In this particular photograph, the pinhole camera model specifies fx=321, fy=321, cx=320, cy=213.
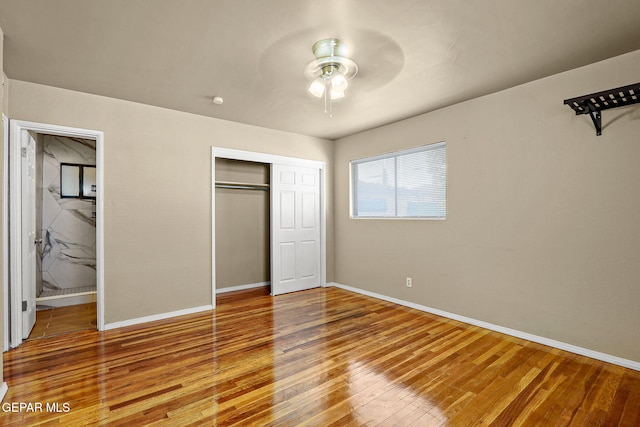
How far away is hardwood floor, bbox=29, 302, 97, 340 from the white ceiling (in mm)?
2521

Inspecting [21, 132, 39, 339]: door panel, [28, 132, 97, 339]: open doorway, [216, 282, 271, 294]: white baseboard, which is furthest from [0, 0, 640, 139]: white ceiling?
[216, 282, 271, 294]: white baseboard

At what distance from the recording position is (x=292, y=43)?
93.7 inches

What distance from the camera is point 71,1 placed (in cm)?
191

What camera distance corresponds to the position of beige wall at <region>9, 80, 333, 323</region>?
3342 mm

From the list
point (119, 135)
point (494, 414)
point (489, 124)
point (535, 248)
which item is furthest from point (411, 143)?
point (119, 135)

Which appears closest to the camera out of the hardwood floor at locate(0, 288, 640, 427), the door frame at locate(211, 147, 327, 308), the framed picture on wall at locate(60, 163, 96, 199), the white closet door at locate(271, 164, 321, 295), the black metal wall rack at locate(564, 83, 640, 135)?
the hardwood floor at locate(0, 288, 640, 427)

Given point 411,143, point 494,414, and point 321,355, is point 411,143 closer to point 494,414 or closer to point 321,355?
point 321,355

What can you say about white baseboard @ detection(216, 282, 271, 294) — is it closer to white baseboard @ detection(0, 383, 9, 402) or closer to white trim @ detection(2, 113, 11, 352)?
white trim @ detection(2, 113, 11, 352)

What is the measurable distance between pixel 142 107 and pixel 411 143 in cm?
328

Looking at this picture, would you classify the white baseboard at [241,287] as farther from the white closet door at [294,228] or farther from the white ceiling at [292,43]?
the white ceiling at [292,43]

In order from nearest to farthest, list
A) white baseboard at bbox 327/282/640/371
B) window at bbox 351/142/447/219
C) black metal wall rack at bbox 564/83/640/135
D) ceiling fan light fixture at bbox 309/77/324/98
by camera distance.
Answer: black metal wall rack at bbox 564/83/640/135, white baseboard at bbox 327/282/640/371, ceiling fan light fixture at bbox 309/77/324/98, window at bbox 351/142/447/219

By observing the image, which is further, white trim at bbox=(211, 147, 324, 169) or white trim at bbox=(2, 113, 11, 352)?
white trim at bbox=(211, 147, 324, 169)

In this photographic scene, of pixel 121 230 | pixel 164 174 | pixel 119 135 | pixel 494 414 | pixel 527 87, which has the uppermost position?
pixel 527 87

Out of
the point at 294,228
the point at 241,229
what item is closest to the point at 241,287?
the point at 241,229
